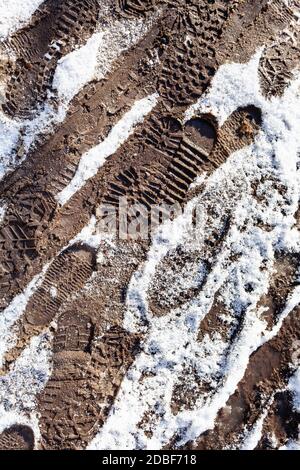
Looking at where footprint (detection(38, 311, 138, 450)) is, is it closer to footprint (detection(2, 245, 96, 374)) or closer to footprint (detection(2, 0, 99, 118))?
footprint (detection(2, 245, 96, 374))

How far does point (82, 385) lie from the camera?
323cm

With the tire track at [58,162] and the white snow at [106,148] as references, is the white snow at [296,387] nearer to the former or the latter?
the tire track at [58,162]

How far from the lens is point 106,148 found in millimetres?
3270

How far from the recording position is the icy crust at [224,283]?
3221 millimetres

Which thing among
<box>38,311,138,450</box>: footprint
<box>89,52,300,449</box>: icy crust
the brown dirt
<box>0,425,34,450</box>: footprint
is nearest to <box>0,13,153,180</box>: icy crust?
the brown dirt

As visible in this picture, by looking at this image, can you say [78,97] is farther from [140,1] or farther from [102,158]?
[140,1]

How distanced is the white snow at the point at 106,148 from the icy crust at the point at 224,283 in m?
0.34

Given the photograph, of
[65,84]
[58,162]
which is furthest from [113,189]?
[65,84]

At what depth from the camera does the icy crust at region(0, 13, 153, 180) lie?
10.7ft

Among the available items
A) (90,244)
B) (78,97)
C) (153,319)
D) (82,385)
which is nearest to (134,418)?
(82,385)

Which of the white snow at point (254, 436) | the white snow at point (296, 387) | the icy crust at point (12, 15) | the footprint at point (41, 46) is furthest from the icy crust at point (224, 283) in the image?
the icy crust at point (12, 15)

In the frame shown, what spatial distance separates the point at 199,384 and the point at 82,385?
2.29 ft

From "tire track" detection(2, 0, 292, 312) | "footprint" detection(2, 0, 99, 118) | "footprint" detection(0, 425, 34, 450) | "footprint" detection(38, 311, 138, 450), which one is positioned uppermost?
"footprint" detection(2, 0, 99, 118)

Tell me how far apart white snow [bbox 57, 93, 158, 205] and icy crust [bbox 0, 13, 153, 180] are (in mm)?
279
